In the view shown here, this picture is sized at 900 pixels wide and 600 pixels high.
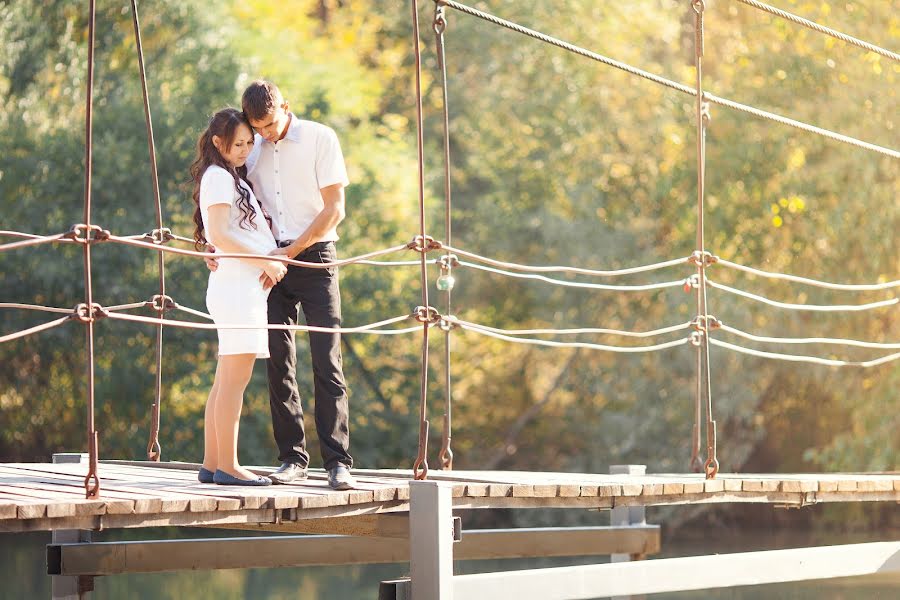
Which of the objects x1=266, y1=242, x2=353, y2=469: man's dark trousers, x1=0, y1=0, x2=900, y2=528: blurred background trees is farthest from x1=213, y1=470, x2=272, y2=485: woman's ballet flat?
x1=0, y1=0, x2=900, y2=528: blurred background trees

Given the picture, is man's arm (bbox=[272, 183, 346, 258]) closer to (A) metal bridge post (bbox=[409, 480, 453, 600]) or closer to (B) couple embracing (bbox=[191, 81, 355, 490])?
(B) couple embracing (bbox=[191, 81, 355, 490])

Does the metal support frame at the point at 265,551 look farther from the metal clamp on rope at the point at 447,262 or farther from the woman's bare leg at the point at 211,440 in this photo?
the metal clamp on rope at the point at 447,262

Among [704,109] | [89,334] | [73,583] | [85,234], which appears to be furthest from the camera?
[73,583]

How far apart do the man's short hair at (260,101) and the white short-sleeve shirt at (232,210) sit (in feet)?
0.55

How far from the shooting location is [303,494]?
3715 millimetres

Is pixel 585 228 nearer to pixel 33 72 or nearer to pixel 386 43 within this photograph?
pixel 386 43

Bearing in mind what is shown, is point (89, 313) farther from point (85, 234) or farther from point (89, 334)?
point (85, 234)

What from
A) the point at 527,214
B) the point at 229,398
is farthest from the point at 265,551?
the point at 527,214

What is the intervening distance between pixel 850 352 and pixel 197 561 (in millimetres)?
8139

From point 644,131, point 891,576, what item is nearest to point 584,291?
point 644,131

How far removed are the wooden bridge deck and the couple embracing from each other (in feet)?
0.53

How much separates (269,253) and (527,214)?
1049cm

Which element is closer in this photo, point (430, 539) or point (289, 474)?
point (430, 539)

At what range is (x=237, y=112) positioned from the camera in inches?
156
